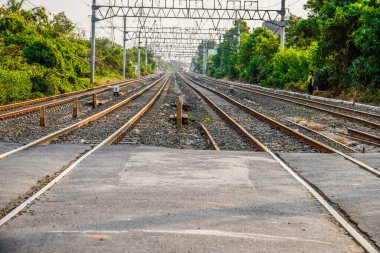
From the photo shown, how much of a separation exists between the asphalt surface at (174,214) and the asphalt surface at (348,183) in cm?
38

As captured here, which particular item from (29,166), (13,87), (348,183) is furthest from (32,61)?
(348,183)

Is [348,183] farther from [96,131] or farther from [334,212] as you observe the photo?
[96,131]

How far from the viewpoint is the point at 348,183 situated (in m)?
8.47

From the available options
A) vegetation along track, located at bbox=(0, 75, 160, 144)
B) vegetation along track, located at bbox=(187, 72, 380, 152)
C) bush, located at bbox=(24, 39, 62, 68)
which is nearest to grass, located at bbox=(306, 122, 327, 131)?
vegetation along track, located at bbox=(187, 72, 380, 152)

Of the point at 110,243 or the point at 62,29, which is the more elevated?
the point at 62,29

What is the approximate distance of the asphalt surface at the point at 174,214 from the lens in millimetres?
5082

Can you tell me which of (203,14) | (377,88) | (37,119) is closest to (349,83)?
(377,88)

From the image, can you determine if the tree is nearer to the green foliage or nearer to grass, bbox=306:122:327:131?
the green foliage

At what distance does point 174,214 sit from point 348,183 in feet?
11.8

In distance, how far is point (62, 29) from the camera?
82562 millimetres

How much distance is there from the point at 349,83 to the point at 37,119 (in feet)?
80.5

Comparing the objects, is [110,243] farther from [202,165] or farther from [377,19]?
[377,19]

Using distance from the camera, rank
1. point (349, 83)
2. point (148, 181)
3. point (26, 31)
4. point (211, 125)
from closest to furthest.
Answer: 1. point (148, 181)
2. point (211, 125)
3. point (349, 83)
4. point (26, 31)

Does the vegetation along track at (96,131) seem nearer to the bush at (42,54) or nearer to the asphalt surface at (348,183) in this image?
the asphalt surface at (348,183)
